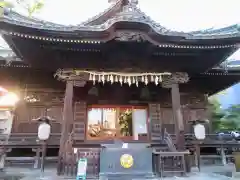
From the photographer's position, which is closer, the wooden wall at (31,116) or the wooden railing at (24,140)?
the wooden railing at (24,140)

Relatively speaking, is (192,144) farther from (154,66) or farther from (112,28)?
(112,28)

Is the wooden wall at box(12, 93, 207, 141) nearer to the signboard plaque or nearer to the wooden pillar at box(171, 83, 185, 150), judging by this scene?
the wooden pillar at box(171, 83, 185, 150)

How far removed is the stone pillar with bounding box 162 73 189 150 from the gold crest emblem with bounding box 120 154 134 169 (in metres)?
2.00

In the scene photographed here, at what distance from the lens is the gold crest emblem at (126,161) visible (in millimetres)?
6348

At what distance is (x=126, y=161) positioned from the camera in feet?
20.9

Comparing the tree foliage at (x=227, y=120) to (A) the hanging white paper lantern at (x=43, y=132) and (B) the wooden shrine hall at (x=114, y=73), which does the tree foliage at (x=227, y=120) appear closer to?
(B) the wooden shrine hall at (x=114, y=73)

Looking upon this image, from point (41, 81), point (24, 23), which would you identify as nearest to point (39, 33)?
point (24, 23)

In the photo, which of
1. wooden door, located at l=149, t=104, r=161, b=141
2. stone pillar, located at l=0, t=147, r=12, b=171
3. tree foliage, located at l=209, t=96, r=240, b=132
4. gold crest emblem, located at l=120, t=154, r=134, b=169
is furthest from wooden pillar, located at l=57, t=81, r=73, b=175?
tree foliage, located at l=209, t=96, r=240, b=132

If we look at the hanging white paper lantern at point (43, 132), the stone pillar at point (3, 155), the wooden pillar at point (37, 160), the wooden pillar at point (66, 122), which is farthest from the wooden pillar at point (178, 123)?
the stone pillar at point (3, 155)

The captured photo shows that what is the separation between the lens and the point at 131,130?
9.68 meters

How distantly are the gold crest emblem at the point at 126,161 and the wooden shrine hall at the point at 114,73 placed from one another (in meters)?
0.81

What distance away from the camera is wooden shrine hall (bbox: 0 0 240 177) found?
6727 millimetres

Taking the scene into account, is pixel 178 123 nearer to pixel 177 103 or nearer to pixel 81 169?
pixel 177 103

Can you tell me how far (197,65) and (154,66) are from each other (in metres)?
1.79
